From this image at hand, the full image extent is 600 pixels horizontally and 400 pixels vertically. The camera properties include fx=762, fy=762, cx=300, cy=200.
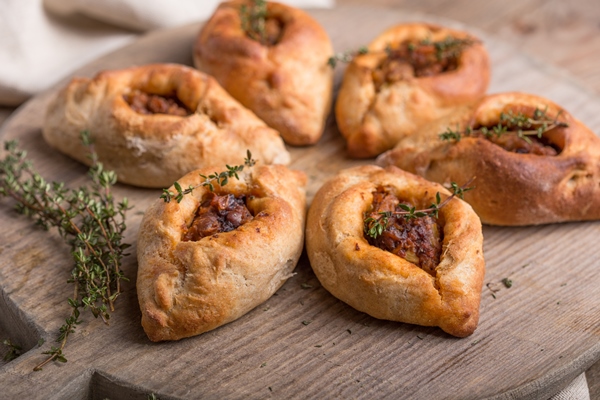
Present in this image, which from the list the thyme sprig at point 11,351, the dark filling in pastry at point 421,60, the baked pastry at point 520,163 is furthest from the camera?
the dark filling in pastry at point 421,60

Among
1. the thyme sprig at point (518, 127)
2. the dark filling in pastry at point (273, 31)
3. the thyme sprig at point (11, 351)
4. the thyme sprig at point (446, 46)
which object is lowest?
the thyme sprig at point (11, 351)

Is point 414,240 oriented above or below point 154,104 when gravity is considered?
below

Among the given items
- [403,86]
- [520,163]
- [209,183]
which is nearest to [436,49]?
[403,86]

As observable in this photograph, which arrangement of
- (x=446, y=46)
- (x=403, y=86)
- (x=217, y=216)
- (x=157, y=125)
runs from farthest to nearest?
(x=446, y=46)
(x=403, y=86)
(x=157, y=125)
(x=217, y=216)

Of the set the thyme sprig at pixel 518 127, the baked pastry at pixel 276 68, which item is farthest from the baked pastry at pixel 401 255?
the baked pastry at pixel 276 68

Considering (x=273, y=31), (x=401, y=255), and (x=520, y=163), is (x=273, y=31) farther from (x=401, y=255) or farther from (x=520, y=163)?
(x=401, y=255)

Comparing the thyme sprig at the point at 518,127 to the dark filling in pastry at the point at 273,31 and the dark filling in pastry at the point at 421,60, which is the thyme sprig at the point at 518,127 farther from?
the dark filling in pastry at the point at 273,31
